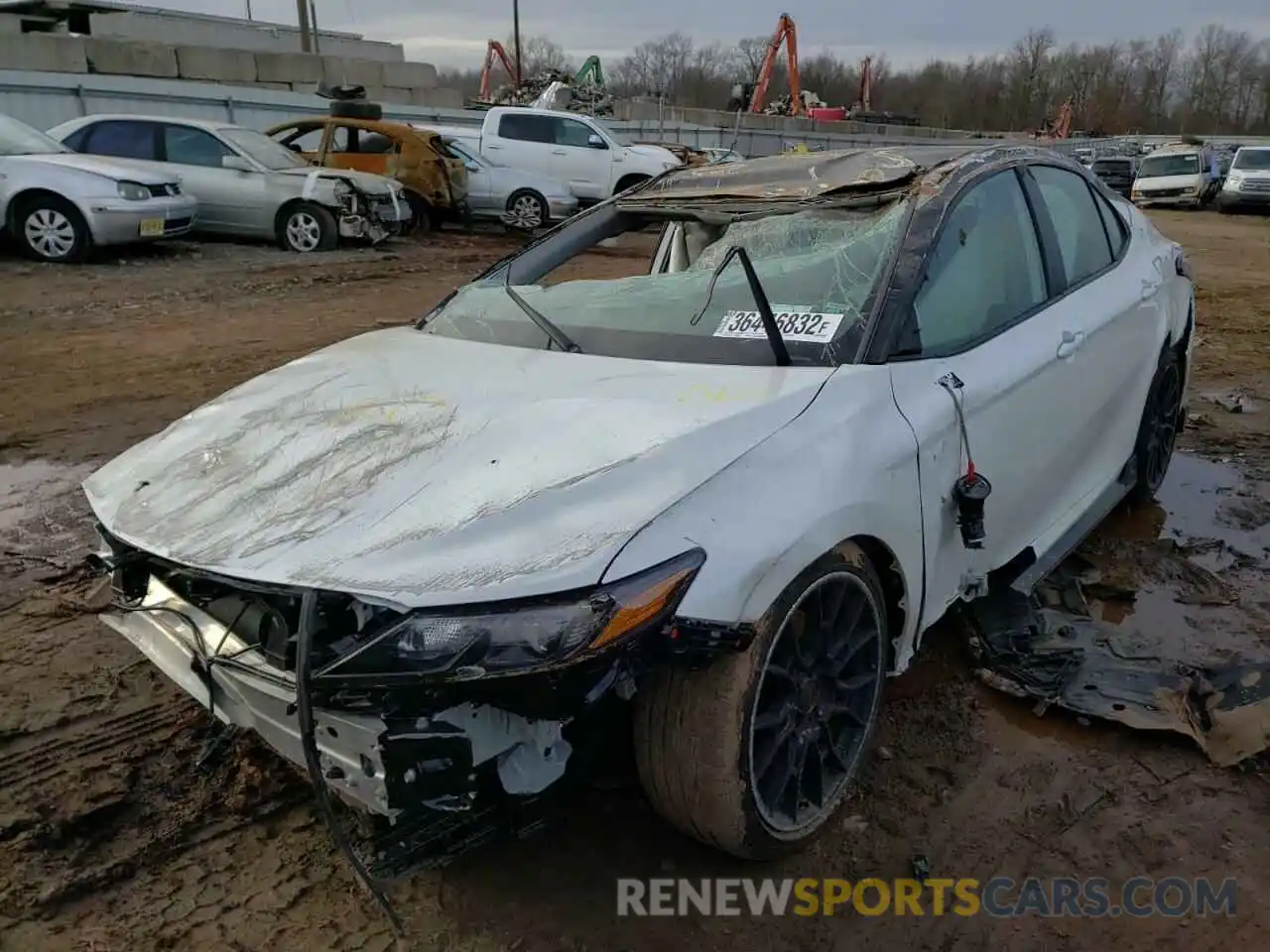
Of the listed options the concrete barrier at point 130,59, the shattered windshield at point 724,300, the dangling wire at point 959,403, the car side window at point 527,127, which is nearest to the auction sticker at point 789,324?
the shattered windshield at point 724,300

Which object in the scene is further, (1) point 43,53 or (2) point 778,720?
(1) point 43,53

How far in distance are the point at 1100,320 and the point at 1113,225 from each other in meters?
0.80

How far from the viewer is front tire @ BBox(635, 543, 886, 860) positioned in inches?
83.1

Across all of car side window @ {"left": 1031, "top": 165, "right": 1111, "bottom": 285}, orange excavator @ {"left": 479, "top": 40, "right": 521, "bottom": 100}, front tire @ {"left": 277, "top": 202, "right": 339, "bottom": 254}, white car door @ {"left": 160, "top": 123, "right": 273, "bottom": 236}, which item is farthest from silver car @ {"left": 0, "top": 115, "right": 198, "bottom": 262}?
orange excavator @ {"left": 479, "top": 40, "right": 521, "bottom": 100}

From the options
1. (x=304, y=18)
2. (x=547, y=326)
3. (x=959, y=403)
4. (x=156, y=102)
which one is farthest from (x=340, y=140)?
(x=304, y=18)

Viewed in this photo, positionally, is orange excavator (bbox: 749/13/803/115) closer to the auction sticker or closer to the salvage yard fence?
the salvage yard fence

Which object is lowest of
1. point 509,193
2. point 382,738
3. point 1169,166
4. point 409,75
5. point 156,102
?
point 1169,166

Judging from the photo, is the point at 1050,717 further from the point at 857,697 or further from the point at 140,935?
the point at 140,935

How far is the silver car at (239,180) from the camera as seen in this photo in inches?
462

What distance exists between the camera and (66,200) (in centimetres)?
1004

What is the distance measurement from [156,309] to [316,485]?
7.55 metres

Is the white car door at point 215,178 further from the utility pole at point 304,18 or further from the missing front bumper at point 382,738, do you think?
the utility pole at point 304,18

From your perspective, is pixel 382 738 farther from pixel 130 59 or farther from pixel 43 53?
pixel 130 59

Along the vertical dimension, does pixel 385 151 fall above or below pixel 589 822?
above
